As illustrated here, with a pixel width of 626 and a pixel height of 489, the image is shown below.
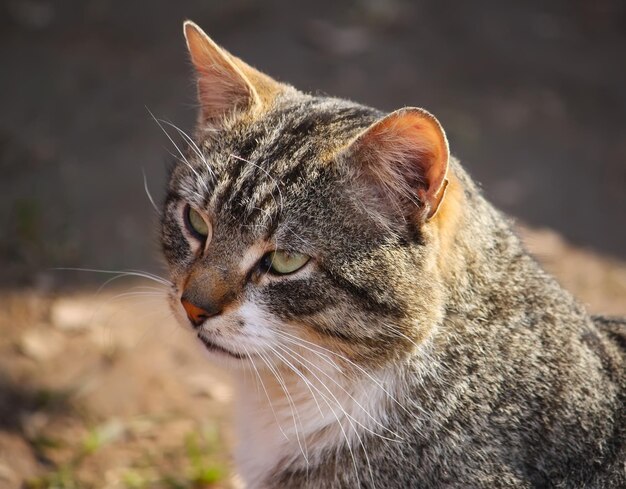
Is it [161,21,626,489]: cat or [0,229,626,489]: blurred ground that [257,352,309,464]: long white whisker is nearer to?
[161,21,626,489]: cat

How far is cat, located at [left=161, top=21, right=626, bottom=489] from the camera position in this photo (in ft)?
8.16

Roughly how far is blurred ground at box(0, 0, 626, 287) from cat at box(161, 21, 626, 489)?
2.20 metres

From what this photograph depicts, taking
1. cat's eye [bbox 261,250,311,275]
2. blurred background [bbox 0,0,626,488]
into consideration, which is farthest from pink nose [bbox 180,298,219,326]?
blurred background [bbox 0,0,626,488]

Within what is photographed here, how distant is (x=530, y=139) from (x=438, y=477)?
411 centimetres

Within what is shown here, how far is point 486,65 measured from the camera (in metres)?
6.70

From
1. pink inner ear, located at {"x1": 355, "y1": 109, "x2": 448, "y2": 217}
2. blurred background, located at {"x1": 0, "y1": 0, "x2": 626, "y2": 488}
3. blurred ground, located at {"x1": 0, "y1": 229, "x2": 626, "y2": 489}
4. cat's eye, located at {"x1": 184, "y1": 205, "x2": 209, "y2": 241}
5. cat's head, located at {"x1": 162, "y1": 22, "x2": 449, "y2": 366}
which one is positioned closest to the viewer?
pink inner ear, located at {"x1": 355, "y1": 109, "x2": 448, "y2": 217}

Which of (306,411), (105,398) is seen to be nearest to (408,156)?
(306,411)

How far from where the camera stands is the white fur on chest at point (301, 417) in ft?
8.53

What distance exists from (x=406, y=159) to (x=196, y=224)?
74 centimetres

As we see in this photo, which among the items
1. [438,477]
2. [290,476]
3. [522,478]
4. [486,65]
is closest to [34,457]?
[290,476]

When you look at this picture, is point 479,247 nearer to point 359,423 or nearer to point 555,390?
point 555,390

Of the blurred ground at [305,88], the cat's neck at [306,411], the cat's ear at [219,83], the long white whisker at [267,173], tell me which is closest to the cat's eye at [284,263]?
the long white whisker at [267,173]

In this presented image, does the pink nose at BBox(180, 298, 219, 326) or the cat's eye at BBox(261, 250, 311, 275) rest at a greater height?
the cat's eye at BBox(261, 250, 311, 275)

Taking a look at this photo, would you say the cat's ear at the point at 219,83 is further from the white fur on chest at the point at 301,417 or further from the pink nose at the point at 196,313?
the white fur on chest at the point at 301,417
